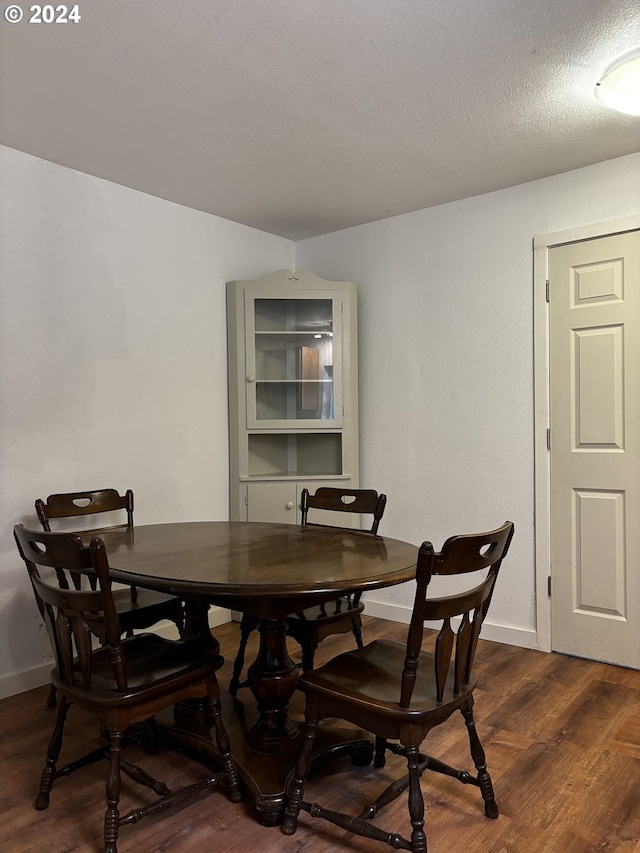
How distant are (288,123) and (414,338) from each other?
1.54 metres

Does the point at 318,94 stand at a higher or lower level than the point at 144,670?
higher

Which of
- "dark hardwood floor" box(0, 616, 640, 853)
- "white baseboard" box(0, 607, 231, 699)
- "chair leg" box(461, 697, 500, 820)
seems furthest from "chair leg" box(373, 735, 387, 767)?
"white baseboard" box(0, 607, 231, 699)

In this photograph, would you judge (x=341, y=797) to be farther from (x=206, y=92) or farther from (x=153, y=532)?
(x=206, y=92)

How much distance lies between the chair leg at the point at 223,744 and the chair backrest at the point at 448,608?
62 centimetres

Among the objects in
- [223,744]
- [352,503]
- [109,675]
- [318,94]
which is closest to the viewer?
[109,675]

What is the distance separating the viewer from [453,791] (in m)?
2.02

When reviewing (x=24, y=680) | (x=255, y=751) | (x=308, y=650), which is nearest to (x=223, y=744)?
(x=255, y=751)

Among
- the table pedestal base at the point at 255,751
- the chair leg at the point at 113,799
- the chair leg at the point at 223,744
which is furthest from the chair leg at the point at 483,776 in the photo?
the chair leg at the point at 113,799

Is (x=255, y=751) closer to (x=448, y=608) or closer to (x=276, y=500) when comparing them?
(x=448, y=608)

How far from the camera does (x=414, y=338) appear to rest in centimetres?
386

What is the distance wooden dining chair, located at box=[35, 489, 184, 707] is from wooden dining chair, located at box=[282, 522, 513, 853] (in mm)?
892

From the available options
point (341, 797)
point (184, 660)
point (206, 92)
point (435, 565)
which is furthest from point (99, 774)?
point (206, 92)

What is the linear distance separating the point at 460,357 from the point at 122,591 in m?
2.19

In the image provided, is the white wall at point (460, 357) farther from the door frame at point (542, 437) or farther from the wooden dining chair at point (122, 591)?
the wooden dining chair at point (122, 591)
